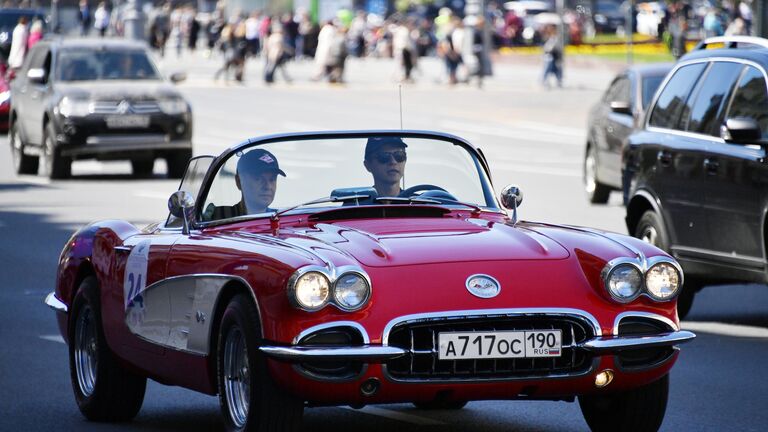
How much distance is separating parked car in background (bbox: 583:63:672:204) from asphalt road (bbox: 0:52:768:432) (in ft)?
1.22

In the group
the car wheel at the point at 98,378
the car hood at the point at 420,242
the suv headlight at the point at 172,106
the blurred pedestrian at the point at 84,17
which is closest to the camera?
the car hood at the point at 420,242

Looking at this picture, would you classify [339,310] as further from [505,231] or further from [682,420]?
[682,420]

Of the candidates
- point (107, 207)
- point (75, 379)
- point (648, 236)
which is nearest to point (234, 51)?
point (107, 207)

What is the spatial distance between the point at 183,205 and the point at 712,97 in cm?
495

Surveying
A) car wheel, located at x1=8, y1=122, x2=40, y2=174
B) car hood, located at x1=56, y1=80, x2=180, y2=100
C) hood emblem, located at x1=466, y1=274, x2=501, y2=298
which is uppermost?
hood emblem, located at x1=466, y1=274, x2=501, y2=298

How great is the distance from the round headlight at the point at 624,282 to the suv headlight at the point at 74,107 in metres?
17.1

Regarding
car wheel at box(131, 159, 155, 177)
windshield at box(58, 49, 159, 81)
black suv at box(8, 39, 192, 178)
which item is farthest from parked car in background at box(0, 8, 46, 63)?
windshield at box(58, 49, 159, 81)

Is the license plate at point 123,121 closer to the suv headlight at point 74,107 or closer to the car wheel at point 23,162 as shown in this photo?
the suv headlight at point 74,107

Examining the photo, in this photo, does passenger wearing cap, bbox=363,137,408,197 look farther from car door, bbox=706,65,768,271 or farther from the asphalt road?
car door, bbox=706,65,768,271

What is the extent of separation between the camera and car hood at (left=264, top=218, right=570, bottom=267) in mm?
6637

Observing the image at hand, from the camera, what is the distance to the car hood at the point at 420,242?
21.8 feet

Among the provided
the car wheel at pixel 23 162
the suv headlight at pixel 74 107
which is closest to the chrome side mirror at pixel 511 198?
the suv headlight at pixel 74 107

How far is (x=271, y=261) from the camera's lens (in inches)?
259

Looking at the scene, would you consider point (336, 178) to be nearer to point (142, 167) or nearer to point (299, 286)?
point (299, 286)
